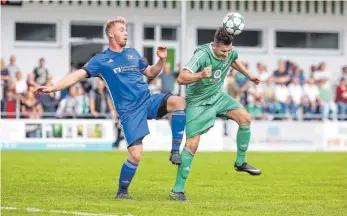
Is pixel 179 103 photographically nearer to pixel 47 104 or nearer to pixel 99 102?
pixel 47 104

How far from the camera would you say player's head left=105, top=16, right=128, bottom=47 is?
14.1 meters

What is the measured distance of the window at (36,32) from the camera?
36.6 meters

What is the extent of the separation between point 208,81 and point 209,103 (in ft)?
0.98

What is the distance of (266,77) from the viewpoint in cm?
3362

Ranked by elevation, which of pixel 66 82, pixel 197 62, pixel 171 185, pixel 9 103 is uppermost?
pixel 197 62

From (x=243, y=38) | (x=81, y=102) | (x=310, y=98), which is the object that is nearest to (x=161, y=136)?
(x=81, y=102)

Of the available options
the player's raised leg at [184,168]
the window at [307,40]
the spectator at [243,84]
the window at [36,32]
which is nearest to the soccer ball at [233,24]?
the player's raised leg at [184,168]

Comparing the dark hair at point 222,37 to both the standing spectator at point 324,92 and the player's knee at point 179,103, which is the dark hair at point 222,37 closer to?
the player's knee at point 179,103

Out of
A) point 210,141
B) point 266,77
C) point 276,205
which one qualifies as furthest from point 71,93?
point 276,205

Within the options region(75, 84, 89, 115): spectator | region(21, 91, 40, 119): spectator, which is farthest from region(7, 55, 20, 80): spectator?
region(75, 84, 89, 115): spectator

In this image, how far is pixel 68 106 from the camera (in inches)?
1201

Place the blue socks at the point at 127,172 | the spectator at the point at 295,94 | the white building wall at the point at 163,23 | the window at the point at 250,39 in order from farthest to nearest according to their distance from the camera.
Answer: the window at the point at 250,39
the white building wall at the point at 163,23
the spectator at the point at 295,94
the blue socks at the point at 127,172

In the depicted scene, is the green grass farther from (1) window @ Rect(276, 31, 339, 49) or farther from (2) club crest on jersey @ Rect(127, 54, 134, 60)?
(1) window @ Rect(276, 31, 339, 49)

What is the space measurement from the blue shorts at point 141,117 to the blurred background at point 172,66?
517 inches
